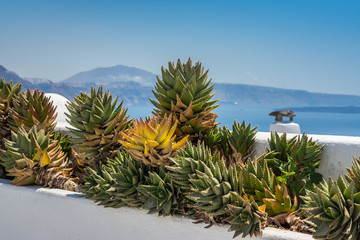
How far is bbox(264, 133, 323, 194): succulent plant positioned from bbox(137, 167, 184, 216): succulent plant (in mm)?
721

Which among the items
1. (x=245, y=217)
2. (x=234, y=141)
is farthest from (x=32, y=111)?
(x=245, y=217)

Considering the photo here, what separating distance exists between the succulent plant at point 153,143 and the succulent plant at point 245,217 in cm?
58

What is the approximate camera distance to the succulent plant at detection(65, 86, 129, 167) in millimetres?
2844

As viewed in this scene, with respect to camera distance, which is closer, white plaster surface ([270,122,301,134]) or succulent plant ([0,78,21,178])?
succulent plant ([0,78,21,178])

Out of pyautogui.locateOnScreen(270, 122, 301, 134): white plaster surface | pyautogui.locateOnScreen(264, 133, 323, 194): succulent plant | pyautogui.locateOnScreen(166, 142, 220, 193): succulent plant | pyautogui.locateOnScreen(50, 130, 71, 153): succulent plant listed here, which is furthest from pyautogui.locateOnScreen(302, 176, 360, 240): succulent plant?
pyautogui.locateOnScreen(270, 122, 301, 134): white plaster surface

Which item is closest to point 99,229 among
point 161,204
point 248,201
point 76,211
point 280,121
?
point 76,211

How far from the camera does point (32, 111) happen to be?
3.27m

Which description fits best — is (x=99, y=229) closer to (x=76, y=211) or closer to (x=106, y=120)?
(x=76, y=211)

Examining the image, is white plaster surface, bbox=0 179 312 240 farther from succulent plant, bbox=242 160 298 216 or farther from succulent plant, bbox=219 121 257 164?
succulent plant, bbox=219 121 257 164

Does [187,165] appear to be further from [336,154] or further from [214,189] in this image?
[336,154]

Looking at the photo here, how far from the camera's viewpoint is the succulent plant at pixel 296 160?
8.30 feet

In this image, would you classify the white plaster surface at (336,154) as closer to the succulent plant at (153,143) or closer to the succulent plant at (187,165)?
the succulent plant at (187,165)

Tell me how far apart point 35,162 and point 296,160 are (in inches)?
78.0

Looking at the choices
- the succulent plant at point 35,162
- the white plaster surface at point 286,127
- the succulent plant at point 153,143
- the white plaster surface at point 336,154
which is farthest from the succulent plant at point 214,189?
the white plaster surface at point 286,127
